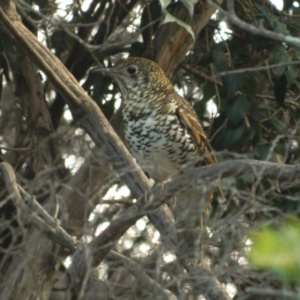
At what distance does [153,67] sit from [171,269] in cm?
129

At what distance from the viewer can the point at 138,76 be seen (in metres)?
4.41

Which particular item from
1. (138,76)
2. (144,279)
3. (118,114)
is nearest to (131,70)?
(138,76)

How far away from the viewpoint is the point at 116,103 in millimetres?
5246

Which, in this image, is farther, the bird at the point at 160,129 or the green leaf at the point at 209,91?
the green leaf at the point at 209,91

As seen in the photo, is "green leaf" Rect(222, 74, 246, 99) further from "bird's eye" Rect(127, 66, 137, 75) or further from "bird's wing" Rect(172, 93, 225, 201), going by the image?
"bird's eye" Rect(127, 66, 137, 75)

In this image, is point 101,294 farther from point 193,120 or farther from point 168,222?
point 193,120

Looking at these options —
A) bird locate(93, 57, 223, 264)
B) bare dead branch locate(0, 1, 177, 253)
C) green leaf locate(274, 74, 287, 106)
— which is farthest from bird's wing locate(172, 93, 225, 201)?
green leaf locate(274, 74, 287, 106)

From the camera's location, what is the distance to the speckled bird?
13.2 ft

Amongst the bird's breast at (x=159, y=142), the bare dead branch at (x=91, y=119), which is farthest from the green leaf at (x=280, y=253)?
the bird's breast at (x=159, y=142)

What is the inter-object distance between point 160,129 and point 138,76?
1.72 feet

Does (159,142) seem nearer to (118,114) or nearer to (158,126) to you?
(158,126)

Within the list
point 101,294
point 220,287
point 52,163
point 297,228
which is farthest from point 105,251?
point 297,228

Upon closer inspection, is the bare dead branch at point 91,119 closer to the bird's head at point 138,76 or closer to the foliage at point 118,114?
the foliage at point 118,114

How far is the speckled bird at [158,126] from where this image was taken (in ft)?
13.2
